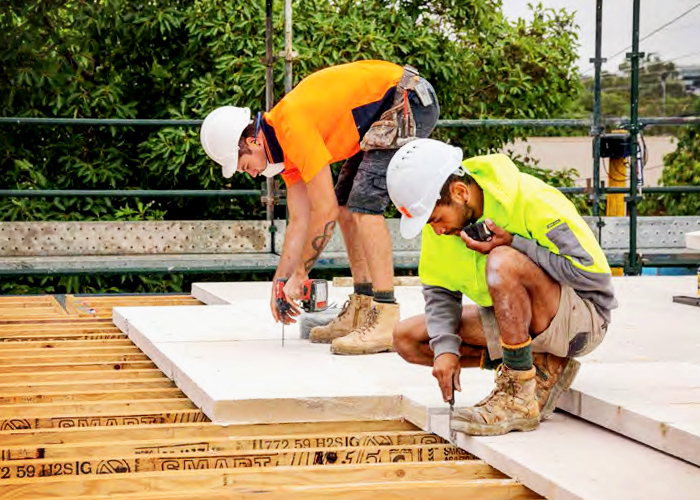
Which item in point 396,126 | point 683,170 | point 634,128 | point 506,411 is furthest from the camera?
point 683,170

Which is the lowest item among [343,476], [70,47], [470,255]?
[343,476]

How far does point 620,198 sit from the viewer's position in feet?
28.0

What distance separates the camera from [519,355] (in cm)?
317

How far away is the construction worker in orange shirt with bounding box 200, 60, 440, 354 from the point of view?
433 centimetres

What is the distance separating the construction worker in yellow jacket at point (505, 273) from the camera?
10.3 ft

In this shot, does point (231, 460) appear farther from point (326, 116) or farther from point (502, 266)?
point (326, 116)

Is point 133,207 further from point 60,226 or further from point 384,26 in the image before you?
point 384,26

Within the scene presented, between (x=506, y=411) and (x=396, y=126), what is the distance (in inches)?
60.4

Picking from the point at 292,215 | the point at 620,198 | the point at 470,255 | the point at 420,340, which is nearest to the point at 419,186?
the point at 470,255

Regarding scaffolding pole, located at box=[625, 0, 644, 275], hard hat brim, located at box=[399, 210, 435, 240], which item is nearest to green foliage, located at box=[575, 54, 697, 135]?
scaffolding pole, located at box=[625, 0, 644, 275]

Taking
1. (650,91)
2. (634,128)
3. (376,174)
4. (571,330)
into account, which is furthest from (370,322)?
(650,91)

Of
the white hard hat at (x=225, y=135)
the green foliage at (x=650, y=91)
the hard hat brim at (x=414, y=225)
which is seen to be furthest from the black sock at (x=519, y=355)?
the green foliage at (x=650, y=91)

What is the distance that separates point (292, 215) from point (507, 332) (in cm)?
155

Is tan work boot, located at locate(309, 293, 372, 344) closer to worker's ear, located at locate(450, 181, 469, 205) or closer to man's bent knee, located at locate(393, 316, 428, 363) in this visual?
man's bent knee, located at locate(393, 316, 428, 363)
